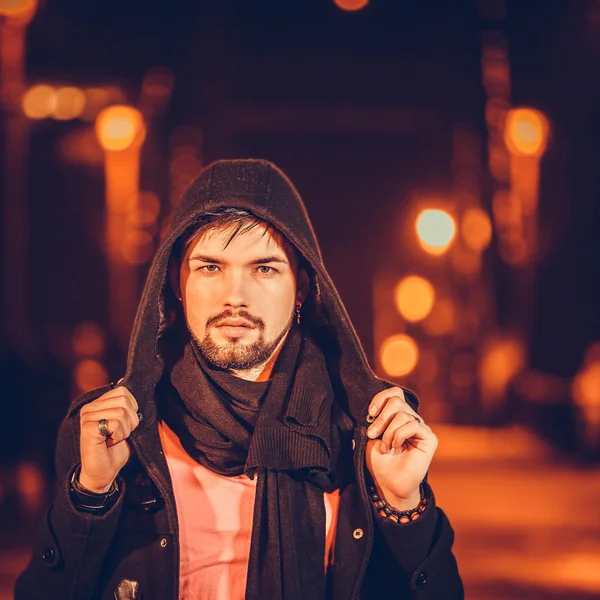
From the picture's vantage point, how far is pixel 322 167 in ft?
123

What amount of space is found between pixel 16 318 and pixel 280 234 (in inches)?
349

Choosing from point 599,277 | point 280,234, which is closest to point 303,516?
point 280,234

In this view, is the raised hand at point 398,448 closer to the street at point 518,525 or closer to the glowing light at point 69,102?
the street at point 518,525

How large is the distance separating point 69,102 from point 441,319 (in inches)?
517

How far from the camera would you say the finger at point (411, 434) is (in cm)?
247

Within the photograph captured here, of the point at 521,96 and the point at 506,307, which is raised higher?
the point at 521,96

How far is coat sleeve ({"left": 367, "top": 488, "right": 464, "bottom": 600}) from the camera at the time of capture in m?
2.56

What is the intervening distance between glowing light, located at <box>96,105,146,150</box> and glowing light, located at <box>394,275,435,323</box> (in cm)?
1693

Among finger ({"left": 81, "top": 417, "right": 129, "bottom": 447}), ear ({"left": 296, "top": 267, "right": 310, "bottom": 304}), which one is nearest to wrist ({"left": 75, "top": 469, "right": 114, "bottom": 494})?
finger ({"left": 81, "top": 417, "right": 129, "bottom": 447})

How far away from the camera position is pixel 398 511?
259 cm

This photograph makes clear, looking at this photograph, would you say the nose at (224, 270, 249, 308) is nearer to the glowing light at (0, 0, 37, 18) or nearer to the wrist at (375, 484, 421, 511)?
the wrist at (375, 484, 421, 511)

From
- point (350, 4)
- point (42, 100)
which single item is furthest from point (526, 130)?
point (42, 100)

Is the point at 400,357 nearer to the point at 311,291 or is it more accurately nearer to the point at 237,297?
the point at 311,291

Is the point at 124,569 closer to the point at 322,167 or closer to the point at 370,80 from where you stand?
the point at 370,80
